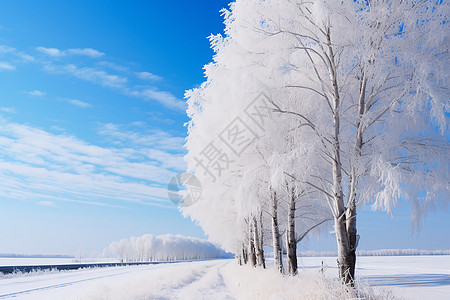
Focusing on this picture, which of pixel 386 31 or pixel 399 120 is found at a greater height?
pixel 386 31

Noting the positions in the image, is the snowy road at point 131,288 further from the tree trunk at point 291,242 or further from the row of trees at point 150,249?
the row of trees at point 150,249

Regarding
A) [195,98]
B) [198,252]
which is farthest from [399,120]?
[198,252]

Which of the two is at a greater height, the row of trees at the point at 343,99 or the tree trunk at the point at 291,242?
the row of trees at the point at 343,99

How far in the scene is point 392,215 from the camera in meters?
6.46

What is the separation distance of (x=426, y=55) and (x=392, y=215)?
328 centimetres

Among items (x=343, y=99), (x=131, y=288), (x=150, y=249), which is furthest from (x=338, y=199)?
(x=150, y=249)

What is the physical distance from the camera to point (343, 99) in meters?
9.11

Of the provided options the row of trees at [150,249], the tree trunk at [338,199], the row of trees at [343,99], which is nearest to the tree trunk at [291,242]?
the row of trees at [343,99]

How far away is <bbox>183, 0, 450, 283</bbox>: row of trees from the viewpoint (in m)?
7.02

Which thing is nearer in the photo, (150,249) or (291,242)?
(291,242)

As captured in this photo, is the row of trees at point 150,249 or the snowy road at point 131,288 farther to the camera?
the row of trees at point 150,249

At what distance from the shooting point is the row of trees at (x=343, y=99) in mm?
7023

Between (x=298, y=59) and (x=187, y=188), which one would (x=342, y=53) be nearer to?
(x=298, y=59)

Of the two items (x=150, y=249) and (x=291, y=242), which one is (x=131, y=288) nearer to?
(x=291, y=242)
